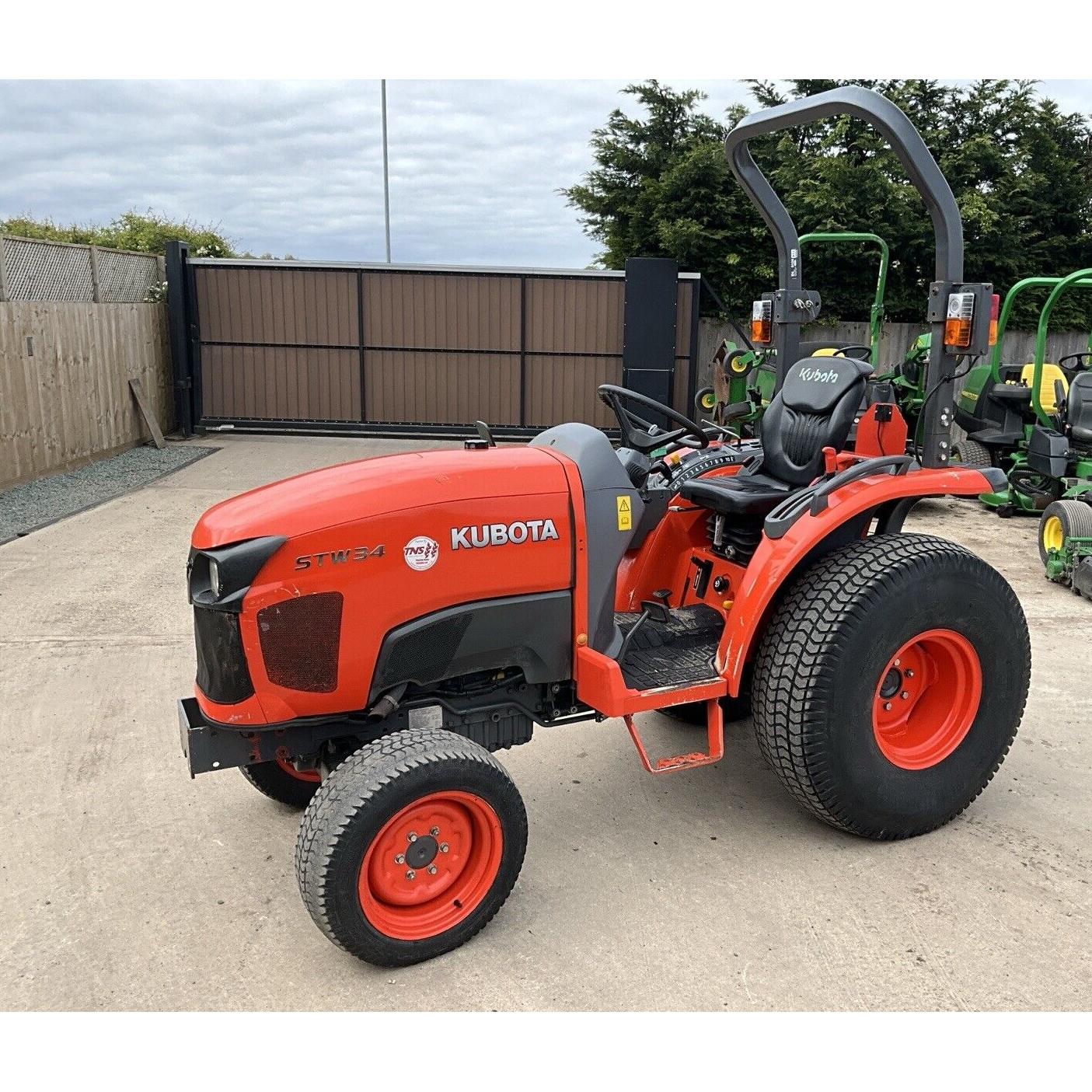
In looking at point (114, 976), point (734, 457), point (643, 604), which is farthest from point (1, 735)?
point (734, 457)

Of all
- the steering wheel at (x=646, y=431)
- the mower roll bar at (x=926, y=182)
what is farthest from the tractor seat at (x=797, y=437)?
the mower roll bar at (x=926, y=182)

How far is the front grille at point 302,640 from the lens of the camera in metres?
2.59

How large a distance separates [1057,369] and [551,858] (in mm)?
7242

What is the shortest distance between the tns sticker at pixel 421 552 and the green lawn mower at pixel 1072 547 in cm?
469

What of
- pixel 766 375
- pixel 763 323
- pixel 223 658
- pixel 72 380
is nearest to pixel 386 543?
pixel 223 658

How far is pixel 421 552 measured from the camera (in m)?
2.70

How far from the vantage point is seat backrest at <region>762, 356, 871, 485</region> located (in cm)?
345

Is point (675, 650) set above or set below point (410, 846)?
above

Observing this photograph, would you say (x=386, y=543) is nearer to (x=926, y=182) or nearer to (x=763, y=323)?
(x=926, y=182)

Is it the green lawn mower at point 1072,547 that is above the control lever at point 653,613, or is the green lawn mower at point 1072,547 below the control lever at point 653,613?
below

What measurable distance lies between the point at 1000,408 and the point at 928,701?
6.17 meters

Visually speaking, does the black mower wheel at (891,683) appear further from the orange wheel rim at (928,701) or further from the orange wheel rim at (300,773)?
the orange wheel rim at (300,773)

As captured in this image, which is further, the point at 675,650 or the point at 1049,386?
the point at 1049,386

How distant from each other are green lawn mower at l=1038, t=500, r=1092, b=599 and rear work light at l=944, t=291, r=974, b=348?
3.43m
